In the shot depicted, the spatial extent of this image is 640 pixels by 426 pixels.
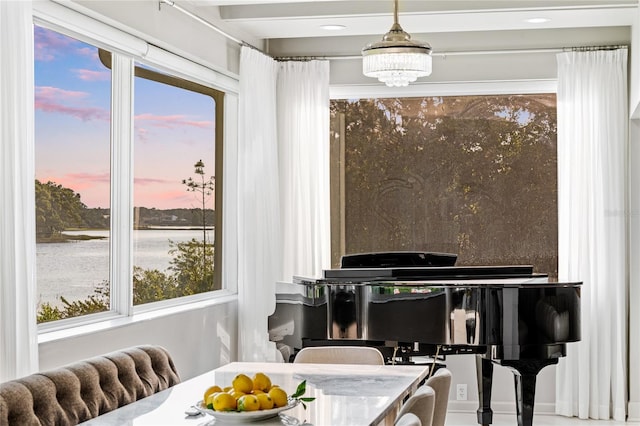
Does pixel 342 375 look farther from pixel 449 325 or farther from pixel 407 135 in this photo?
pixel 407 135

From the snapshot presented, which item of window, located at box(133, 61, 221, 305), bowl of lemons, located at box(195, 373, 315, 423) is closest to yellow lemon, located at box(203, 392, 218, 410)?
bowl of lemons, located at box(195, 373, 315, 423)

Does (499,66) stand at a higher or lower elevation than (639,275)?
higher

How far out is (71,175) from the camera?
183 inches

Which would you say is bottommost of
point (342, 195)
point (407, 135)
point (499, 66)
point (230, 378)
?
point (230, 378)

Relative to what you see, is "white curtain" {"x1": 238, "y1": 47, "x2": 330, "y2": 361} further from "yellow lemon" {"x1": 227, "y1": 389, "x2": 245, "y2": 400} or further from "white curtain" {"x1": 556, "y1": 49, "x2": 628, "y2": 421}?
"yellow lemon" {"x1": 227, "y1": 389, "x2": 245, "y2": 400}

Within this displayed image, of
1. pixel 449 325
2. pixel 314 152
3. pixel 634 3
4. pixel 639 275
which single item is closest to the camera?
pixel 449 325

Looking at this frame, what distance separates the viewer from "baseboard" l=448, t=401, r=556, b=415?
22.4ft

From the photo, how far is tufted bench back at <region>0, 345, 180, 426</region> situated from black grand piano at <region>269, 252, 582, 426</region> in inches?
62.8

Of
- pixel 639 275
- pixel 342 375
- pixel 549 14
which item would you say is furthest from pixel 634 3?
pixel 342 375

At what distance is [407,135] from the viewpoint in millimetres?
7281

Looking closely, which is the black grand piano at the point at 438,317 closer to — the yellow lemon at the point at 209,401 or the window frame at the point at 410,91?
the window frame at the point at 410,91

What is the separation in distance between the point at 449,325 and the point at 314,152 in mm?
2392

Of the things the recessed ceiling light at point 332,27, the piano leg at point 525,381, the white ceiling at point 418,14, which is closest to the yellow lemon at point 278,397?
the piano leg at point 525,381

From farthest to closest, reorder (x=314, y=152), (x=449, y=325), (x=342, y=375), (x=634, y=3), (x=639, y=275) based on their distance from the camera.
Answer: (x=314, y=152), (x=639, y=275), (x=634, y=3), (x=449, y=325), (x=342, y=375)
